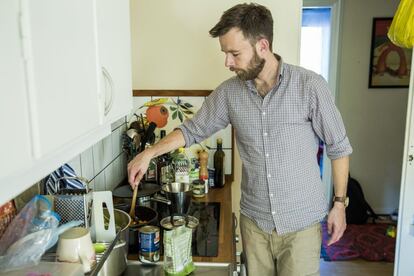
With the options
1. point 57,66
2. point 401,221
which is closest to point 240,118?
point 57,66

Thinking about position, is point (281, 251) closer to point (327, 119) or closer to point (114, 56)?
point (327, 119)

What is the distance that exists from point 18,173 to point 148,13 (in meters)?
1.69

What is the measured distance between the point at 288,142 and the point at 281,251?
43 cm

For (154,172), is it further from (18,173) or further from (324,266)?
(324,266)

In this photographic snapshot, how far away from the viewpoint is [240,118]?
1.50 metres

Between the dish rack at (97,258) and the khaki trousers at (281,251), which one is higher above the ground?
the dish rack at (97,258)

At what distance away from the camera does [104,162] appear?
1.72 m

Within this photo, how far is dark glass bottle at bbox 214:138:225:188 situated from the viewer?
2025 mm

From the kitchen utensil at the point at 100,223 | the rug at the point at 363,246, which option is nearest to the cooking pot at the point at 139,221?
the kitchen utensil at the point at 100,223

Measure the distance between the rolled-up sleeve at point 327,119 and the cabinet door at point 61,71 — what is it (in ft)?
2.69

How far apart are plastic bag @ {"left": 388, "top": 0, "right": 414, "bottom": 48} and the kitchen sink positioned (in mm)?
1563

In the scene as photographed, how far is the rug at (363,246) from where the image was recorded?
2.86 meters

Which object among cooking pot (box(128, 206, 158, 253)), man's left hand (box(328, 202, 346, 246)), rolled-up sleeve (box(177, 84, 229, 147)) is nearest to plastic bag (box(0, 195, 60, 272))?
cooking pot (box(128, 206, 158, 253))

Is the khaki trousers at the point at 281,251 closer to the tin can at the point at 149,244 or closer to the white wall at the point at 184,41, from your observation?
the tin can at the point at 149,244
